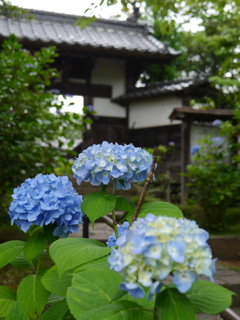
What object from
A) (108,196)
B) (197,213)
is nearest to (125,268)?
(108,196)

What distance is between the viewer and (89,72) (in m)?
→ 12.2

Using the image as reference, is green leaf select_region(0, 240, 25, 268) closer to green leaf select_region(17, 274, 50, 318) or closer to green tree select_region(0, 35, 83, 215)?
green leaf select_region(17, 274, 50, 318)

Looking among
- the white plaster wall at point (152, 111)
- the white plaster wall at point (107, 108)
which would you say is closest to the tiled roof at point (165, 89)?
the white plaster wall at point (107, 108)

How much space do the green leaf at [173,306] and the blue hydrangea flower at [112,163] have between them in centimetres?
62

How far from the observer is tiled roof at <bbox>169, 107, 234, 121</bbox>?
8.01 m

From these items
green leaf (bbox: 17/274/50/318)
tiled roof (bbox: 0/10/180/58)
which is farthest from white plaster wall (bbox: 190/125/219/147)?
green leaf (bbox: 17/274/50/318)

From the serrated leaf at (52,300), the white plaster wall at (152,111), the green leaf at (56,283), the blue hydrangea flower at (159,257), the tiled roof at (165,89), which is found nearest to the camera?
the blue hydrangea flower at (159,257)

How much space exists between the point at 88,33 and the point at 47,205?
1274cm

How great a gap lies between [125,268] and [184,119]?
7873mm

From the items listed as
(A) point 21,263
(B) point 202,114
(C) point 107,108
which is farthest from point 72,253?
(C) point 107,108

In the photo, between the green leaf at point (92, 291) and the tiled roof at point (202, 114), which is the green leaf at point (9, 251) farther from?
the tiled roof at point (202, 114)

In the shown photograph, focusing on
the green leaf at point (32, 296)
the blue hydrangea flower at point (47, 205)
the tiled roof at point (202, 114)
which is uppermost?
the tiled roof at point (202, 114)

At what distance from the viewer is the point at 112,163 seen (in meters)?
1.30

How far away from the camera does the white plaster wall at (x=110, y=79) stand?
12.4 m
